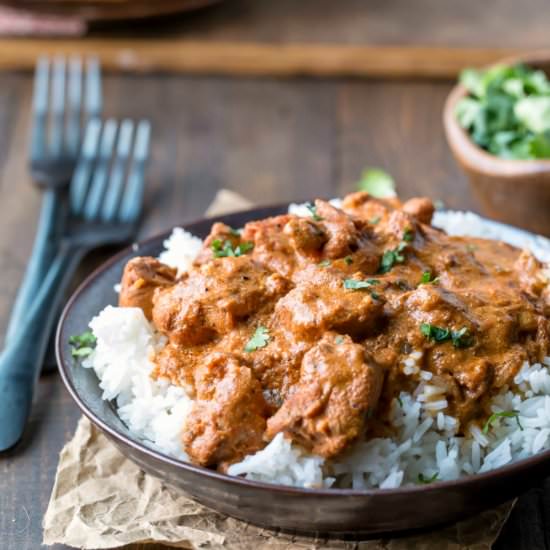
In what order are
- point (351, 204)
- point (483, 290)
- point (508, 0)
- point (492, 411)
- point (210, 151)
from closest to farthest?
1. point (492, 411)
2. point (483, 290)
3. point (351, 204)
4. point (210, 151)
5. point (508, 0)

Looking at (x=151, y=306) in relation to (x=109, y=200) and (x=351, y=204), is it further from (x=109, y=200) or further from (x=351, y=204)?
(x=109, y=200)

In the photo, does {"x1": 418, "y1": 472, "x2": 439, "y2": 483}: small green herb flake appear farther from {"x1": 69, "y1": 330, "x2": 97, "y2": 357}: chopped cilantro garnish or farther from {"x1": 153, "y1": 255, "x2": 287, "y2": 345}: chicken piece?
{"x1": 69, "y1": 330, "x2": 97, "y2": 357}: chopped cilantro garnish

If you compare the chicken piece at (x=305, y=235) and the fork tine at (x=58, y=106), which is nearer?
the chicken piece at (x=305, y=235)

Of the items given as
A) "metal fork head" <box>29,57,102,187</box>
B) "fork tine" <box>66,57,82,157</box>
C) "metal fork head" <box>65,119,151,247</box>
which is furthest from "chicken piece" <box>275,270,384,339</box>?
"fork tine" <box>66,57,82,157</box>

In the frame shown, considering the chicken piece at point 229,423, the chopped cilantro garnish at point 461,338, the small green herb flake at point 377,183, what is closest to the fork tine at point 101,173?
the small green herb flake at point 377,183

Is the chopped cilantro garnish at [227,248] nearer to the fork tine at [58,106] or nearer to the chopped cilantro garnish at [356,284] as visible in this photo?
the chopped cilantro garnish at [356,284]

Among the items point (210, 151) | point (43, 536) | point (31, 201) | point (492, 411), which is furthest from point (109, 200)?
point (492, 411)
